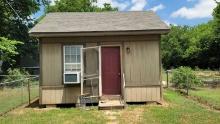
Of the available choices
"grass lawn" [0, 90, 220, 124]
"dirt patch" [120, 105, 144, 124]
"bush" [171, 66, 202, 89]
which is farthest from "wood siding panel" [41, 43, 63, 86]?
"bush" [171, 66, 202, 89]

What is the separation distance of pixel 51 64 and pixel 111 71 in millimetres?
2382

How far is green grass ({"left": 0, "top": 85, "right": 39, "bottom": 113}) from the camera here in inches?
612

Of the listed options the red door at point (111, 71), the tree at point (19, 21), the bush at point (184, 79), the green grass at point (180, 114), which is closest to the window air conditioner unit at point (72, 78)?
the red door at point (111, 71)

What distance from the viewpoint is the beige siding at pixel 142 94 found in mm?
16203

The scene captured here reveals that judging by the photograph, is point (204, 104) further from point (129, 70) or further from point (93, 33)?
point (93, 33)

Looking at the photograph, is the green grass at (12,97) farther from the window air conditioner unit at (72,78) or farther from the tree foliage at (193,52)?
the tree foliage at (193,52)

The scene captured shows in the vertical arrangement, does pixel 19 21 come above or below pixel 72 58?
above

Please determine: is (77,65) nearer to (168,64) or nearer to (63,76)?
(63,76)

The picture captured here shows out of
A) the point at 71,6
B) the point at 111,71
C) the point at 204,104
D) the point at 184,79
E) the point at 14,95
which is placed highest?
the point at 71,6

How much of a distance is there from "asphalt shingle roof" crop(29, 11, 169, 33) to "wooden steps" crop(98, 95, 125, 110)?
2.63m

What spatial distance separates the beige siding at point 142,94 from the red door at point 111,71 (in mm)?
543

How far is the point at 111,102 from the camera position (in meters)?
15.4

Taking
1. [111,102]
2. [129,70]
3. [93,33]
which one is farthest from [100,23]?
[111,102]

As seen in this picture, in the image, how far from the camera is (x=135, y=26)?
16.4m
